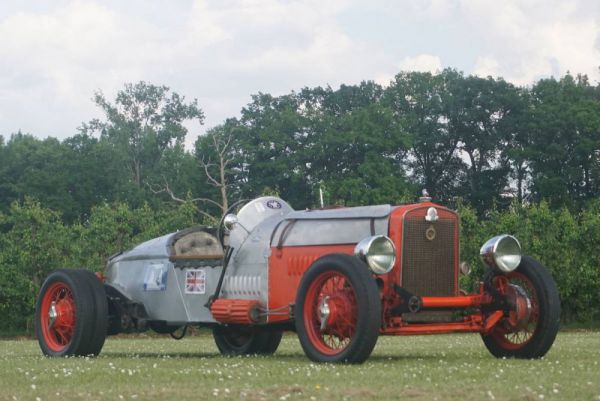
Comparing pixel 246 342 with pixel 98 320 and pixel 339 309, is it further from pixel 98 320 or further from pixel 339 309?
pixel 339 309

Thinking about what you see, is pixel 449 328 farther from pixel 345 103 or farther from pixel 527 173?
pixel 345 103

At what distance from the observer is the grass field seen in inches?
374

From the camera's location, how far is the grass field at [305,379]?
9.49m

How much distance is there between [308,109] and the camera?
7275cm

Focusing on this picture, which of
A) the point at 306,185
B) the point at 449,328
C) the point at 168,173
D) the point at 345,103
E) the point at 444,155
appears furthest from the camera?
the point at 168,173

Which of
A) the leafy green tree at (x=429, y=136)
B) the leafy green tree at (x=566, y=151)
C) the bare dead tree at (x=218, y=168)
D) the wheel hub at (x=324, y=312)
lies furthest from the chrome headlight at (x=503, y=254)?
the leafy green tree at (x=429, y=136)

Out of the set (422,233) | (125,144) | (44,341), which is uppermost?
(125,144)

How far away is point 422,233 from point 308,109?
5957 centimetres

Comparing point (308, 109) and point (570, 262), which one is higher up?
point (308, 109)

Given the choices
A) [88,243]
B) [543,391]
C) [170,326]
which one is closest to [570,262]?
[88,243]

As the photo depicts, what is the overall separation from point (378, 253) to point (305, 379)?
240cm

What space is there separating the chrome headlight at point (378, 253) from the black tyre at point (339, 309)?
175 mm

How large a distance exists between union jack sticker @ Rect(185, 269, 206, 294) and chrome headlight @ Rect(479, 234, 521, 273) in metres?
3.92

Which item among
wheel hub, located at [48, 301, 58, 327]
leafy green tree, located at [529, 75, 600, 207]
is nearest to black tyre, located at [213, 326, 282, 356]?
wheel hub, located at [48, 301, 58, 327]
